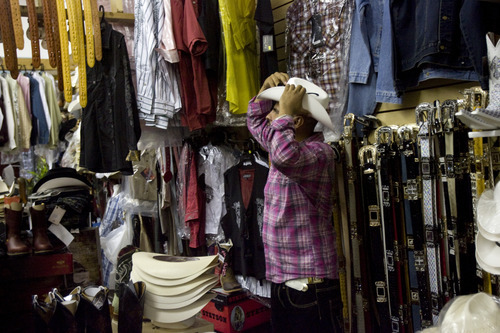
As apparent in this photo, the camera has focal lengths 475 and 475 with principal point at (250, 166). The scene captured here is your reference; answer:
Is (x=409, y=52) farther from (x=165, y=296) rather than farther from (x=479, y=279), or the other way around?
(x=165, y=296)

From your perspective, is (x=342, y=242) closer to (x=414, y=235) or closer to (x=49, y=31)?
A: (x=414, y=235)

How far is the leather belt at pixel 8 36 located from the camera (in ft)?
8.36

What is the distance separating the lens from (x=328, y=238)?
2381mm

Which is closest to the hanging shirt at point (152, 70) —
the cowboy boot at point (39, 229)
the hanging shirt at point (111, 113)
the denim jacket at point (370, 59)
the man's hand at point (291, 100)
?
the hanging shirt at point (111, 113)

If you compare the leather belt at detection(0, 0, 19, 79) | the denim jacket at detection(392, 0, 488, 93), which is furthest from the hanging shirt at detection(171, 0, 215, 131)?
the denim jacket at detection(392, 0, 488, 93)

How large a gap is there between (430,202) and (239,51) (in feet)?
6.06

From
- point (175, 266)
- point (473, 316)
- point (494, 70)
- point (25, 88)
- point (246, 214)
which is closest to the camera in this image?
point (473, 316)

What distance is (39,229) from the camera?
252cm

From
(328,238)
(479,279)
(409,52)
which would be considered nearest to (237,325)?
(328,238)

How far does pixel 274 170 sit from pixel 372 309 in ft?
3.80

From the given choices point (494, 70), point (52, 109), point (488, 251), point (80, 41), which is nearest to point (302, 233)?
point (488, 251)

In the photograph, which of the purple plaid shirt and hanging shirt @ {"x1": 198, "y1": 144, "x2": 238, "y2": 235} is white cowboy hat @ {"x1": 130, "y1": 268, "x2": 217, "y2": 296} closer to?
the purple plaid shirt

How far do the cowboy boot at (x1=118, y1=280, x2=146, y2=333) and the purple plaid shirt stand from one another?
77cm

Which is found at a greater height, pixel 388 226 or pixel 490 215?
pixel 490 215
